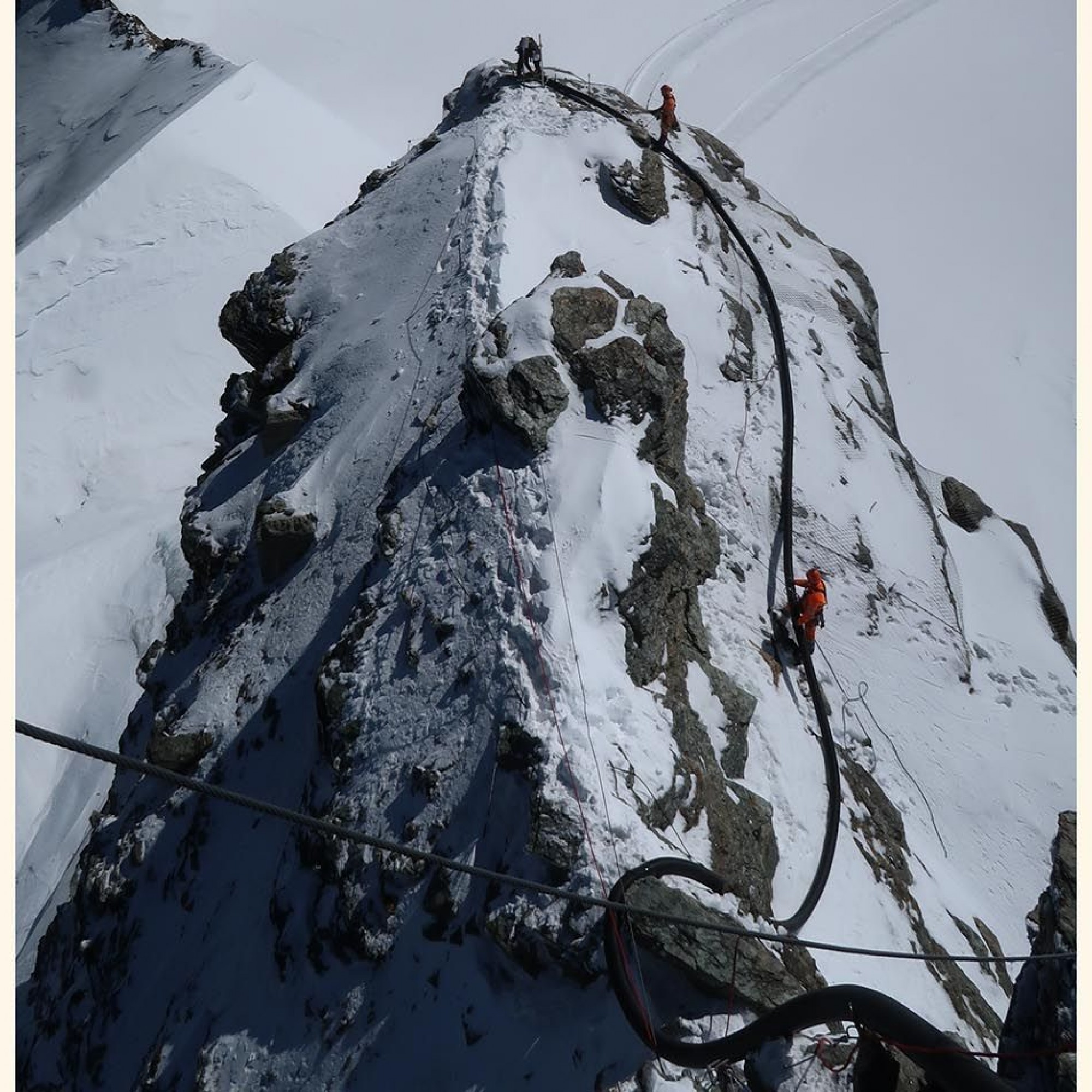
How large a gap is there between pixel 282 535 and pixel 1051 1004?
9128mm

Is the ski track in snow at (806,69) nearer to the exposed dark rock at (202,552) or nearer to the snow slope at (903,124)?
the snow slope at (903,124)

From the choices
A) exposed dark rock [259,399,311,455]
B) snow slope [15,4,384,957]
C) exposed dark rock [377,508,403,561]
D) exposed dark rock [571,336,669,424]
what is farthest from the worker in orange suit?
snow slope [15,4,384,957]

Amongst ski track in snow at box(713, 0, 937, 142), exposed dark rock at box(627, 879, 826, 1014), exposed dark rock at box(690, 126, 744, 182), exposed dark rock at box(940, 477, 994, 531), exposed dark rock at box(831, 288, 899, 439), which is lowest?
exposed dark rock at box(627, 879, 826, 1014)

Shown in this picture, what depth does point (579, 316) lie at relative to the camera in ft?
36.4

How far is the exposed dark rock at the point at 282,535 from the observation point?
462 inches

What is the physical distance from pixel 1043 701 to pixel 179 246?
20678 millimetres

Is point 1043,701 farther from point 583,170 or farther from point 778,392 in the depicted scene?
point 583,170

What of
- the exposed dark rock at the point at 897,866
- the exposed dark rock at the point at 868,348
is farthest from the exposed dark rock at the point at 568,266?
the exposed dark rock at the point at 897,866

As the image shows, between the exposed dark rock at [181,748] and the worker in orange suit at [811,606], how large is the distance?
7159mm

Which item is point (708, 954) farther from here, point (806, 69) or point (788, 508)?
point (806, 69)

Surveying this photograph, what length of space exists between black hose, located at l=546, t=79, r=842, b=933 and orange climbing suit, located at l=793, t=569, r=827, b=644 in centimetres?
14

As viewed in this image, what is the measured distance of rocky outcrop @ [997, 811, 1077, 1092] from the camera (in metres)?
5.89

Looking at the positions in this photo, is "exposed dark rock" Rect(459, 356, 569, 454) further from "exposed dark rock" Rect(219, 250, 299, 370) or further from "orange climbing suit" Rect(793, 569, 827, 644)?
"exposed dark rock" Rect(219, 250, 299, 370)

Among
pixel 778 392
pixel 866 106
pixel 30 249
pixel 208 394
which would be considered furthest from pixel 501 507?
pixel 866 106
